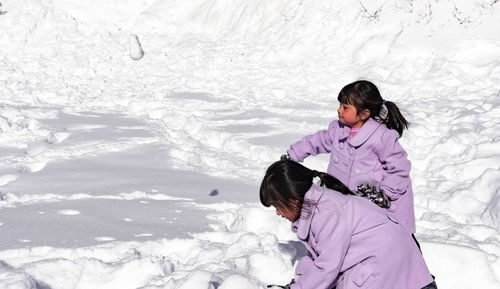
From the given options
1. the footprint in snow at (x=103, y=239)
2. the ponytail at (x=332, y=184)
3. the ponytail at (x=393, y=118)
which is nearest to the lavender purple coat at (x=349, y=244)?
the ponytail at (x=332, y=184)

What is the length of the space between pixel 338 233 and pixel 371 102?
4.12 ft

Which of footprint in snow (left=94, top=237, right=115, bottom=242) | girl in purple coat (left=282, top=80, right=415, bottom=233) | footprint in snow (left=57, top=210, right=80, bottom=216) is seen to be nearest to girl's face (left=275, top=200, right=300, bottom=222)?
girl in purple coat (left=282, top=80, right=415, bottom=233)

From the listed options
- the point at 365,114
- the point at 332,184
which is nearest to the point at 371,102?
the point at 365,114

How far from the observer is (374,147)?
3.22 meters

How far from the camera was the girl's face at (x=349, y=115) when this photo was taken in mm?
3215

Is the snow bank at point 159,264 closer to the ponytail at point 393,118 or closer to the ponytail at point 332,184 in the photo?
the ponytail at point 332,184

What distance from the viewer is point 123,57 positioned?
13.2 m

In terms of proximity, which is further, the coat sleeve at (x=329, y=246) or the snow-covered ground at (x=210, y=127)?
the snow-covered ground at (x=210, y=127)

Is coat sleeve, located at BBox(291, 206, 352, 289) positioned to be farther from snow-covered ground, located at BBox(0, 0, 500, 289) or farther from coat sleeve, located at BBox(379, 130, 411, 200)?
coat sleeve, located at BBox(379, 130, 411, 200)

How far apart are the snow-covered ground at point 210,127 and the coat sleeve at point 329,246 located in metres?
0.74

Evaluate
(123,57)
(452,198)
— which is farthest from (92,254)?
(123,57)

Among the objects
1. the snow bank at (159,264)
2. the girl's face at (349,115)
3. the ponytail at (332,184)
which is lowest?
the snow bank at (159,264)

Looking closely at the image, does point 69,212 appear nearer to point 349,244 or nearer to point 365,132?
point 365,132

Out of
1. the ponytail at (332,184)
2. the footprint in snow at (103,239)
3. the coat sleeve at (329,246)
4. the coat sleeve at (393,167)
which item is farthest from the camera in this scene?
the footprint in snow at (103,239)
